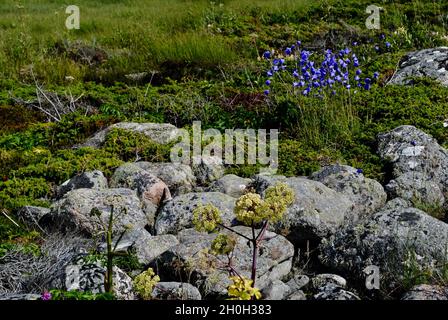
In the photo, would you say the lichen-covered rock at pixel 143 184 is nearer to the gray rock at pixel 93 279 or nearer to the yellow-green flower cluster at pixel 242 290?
the gray rock at pixel 93 279

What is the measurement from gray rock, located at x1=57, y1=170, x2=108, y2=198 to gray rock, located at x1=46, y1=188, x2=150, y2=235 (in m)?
0.37

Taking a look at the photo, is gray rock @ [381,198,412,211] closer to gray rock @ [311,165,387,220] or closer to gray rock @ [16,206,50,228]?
gray rock @ [311,165,387,220]

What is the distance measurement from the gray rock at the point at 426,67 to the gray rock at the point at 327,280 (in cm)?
→ 457

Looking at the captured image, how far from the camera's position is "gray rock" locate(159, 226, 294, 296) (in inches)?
170

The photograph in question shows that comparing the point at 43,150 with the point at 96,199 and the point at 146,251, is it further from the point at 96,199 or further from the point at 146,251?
the point at 146,251

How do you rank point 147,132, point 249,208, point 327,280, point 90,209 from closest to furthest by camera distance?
point 249,208 < point 327,280 < point 90,209 < point 147,132

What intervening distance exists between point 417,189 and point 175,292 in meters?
2.63

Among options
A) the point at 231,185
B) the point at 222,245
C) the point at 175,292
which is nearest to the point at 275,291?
the point at 175,292

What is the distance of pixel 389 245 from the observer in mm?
4520

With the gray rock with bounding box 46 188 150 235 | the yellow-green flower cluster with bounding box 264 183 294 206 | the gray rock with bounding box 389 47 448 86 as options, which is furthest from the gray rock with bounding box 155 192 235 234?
the gray rock with bounding box 389 47 448 86

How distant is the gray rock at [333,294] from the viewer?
3889 millimetres

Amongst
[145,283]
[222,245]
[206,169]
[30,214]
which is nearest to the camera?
[222,245]

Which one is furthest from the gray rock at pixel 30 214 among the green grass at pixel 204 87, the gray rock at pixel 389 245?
the gray rock at pixel 389 245

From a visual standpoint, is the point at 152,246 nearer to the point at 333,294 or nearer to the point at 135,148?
the point at 333,294
